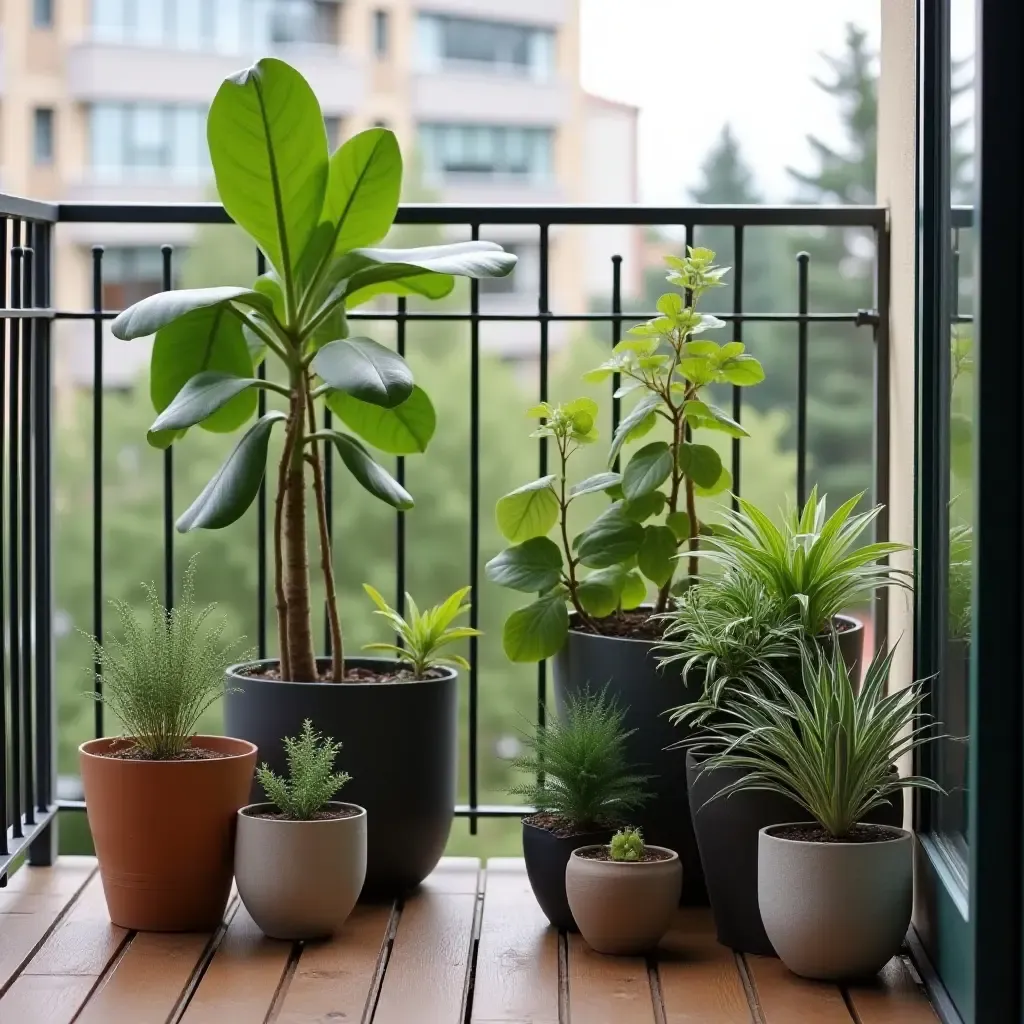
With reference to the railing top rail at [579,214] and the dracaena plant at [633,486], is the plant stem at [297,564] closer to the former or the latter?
the dracaena plant at [633,486]

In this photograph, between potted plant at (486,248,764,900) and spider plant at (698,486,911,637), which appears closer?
spider plant at (698,486,911,637)

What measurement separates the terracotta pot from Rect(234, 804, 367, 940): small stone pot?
59 millimetres

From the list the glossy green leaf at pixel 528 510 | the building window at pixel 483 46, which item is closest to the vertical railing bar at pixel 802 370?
the glossy green leaf at pixel 528 510

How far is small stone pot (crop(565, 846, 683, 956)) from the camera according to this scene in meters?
2.13

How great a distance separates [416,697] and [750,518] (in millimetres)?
640

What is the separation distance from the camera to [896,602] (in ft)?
8.64

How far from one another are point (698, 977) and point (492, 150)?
34375 mm

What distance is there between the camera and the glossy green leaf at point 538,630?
245 centimetres

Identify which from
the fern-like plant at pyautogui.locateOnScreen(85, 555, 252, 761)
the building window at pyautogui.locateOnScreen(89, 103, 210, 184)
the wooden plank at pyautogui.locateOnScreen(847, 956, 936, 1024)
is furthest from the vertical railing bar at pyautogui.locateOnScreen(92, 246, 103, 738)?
the building window at pyautogui.locateOnScreen(89, 103, 210, 184)

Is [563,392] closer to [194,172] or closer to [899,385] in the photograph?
[194,172]

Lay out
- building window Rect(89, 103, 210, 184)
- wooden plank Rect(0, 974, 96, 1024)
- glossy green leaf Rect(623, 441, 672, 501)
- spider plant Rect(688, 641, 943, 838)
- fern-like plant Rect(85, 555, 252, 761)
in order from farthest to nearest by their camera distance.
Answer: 1. building window Rect(89, 103, 210, 184)
2. glossy green leaf Rect(623, 441, 672, 501)
3. fern-like plant Rect(85, 555, 252, 761)
4. spider plant Rect(688, 641, 943, 838)
5. wooden plank Rect(0, 974, 96, 1024)

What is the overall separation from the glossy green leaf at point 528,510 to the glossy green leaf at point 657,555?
169 millimetres

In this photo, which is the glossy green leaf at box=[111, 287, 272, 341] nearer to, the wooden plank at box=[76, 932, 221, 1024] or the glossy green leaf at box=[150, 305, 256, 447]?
the glossy green leaf at box=[150, 305, 256, 447]

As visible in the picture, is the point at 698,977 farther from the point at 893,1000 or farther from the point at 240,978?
the point at 240,978
